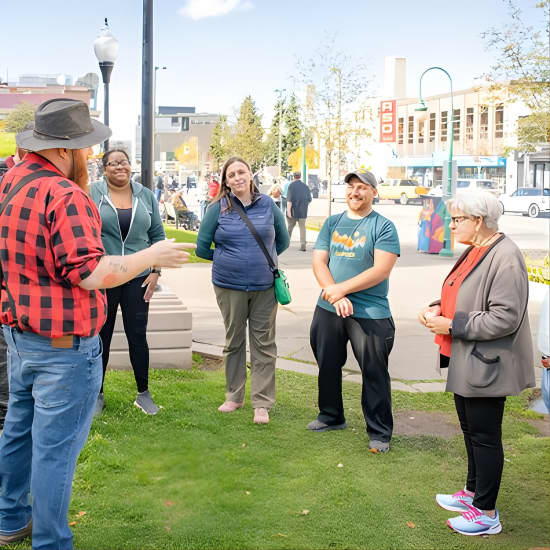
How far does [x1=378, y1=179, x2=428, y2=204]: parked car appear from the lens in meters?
53.0

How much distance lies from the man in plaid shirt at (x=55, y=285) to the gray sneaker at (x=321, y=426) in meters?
2.45

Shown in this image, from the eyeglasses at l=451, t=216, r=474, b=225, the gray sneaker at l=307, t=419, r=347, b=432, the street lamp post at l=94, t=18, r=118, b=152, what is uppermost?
the street lamp post at l=94, t=18, r=118, b=152

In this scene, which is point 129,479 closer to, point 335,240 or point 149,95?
point 335,240

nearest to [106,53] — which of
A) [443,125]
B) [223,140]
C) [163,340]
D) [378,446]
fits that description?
[163,340]

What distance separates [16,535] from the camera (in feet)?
11.9

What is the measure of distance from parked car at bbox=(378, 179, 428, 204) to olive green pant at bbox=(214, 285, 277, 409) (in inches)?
1866

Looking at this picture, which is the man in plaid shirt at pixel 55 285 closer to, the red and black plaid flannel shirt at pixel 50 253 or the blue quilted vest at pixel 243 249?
the red and black plaid flannel shirt at pixel 50 253

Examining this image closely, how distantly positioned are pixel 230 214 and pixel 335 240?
32.2 inches

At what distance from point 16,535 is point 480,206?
8.76 ft

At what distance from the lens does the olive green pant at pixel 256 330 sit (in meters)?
5.66

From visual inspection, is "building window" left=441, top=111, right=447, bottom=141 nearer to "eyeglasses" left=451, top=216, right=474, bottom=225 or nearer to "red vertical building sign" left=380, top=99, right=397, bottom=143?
"red vertical building sign" left=380, top=99, right=397, bottom=143

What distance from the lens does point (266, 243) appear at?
18.4ft

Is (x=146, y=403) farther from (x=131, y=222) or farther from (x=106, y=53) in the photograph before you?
(x=106, y=53)

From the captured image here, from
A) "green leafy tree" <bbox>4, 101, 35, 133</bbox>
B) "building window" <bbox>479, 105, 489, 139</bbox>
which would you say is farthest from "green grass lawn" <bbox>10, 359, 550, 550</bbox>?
"building window" <bbox>479, 105, 489, 139</bbox>
